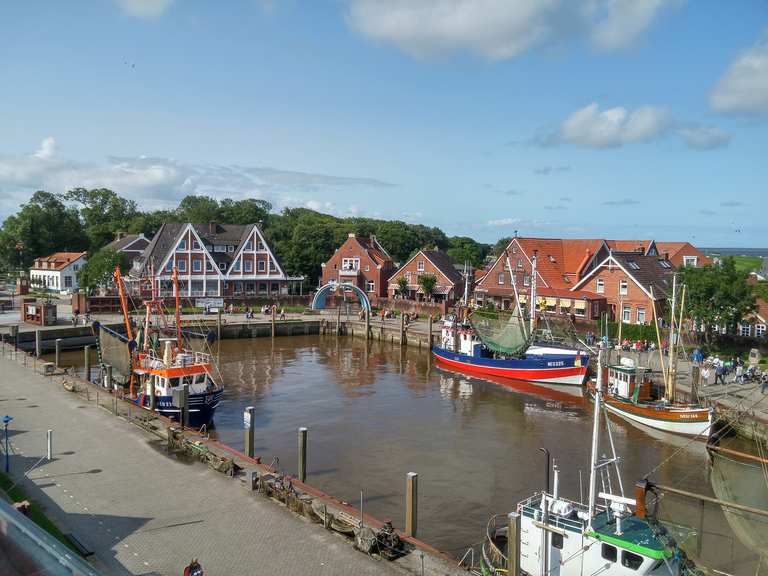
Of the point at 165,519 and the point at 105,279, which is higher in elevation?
the point at 105,279

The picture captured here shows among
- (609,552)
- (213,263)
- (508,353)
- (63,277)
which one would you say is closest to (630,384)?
(508,353)

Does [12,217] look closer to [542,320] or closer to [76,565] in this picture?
[542,320]

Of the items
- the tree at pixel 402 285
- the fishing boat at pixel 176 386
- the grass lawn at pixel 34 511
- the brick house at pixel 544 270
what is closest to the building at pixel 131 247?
the tree at pixel 402 285

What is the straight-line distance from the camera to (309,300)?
258 feet

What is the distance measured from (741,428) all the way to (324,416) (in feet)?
69.7

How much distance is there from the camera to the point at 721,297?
4541cm

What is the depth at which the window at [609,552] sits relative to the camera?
14.8 m

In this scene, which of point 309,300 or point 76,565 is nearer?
point 76,565

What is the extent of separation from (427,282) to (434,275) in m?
1.97

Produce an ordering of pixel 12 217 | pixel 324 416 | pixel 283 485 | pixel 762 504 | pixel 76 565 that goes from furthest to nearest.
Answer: pixel 12 217, pixel 324 416, pixel 762 504, pixel 283 485, pixel 76 565

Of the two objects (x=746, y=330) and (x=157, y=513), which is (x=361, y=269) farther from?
(x=157, y=513)

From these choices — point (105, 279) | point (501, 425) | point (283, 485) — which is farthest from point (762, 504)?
point (105, 279)

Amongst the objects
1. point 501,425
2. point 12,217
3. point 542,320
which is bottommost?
point 501,425

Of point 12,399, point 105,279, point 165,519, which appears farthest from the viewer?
point 105,279
